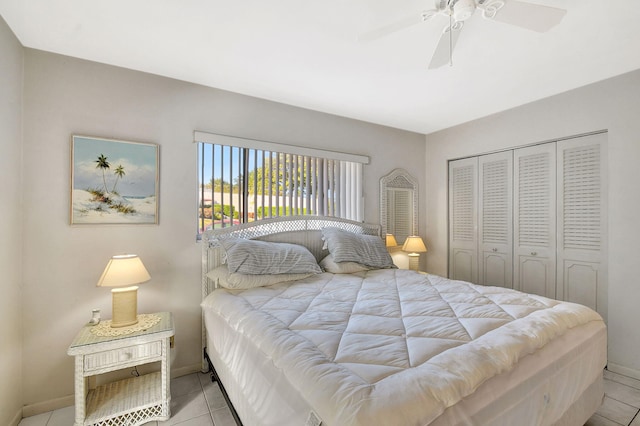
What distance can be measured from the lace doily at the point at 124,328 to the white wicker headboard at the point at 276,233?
466 millimetres

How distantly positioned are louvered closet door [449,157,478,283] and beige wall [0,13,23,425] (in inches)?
166

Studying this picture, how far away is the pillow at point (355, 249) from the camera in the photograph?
2746mm

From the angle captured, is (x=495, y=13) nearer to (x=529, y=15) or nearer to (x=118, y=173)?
(x=529, y=15)

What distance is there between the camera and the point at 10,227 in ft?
5.85

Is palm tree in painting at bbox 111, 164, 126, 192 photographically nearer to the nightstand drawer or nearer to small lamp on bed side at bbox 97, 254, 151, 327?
small lamp on bed side at bbox 97, 254, 151, 327

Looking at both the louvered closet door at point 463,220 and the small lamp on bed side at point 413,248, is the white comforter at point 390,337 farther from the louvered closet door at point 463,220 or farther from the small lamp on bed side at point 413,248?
the louvered closet door at point 463,220

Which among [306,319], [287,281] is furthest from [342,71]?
[306,319]

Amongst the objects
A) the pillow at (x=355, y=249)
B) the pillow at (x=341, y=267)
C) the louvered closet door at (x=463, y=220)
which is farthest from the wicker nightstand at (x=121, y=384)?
the louvered closet door at (x=463, y=220)

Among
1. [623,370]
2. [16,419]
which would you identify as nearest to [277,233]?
[16,419]

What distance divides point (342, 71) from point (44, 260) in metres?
2.56

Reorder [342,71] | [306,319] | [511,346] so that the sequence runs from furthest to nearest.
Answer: [342,71] → [306,319] → [511,346]

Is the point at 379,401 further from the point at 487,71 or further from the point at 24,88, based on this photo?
the point at 24,88

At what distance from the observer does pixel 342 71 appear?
7.69 feet

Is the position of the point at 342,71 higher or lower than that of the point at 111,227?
higher
